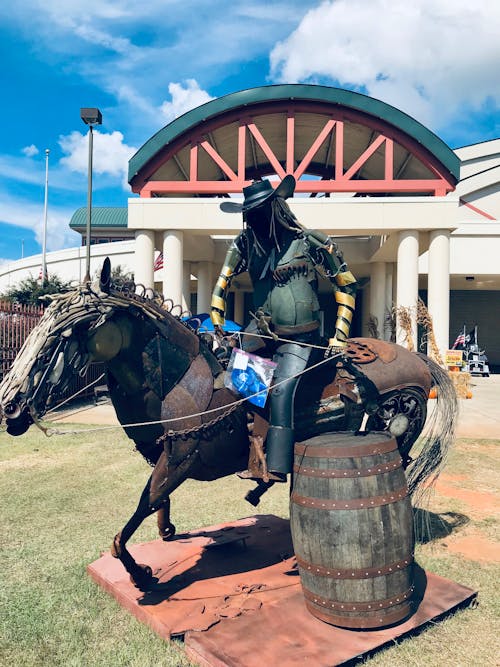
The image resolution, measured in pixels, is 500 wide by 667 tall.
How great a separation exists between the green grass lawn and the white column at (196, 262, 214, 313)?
1104cm

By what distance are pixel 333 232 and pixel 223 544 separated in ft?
39.0

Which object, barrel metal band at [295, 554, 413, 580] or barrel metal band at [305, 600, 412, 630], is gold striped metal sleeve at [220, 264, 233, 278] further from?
barrel metal band at [305, 600, 412, 630]

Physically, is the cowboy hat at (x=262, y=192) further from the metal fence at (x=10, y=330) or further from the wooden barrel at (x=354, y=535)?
the metal fence at (x=10, y=330)

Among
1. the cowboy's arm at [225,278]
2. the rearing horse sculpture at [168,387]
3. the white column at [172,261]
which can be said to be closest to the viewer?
the rearing horse sculpture at [168,387]

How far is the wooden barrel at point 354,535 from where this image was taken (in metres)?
3.08

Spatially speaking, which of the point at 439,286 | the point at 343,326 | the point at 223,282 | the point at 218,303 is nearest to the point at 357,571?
the point at 343,326

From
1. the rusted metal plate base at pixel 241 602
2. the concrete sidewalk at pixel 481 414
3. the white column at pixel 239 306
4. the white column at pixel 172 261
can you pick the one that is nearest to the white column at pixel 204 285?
the white column at pixel 172 261

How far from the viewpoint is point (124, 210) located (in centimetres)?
4159

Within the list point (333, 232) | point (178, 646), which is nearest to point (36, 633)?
point (178, 646)

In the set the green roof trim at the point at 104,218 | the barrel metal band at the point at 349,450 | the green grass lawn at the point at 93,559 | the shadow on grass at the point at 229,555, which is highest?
the green roof trim at the point at 104,218

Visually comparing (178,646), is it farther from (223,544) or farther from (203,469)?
(223,544)

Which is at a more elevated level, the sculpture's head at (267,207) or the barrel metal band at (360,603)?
the sculpture's head at (267,207)

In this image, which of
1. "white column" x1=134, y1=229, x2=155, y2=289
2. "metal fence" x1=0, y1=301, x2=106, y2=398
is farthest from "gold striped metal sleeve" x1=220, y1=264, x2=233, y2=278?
"white column" x1=134, y1=229, x2=155, y2=289

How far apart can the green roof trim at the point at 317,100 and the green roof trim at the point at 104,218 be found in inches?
1060
